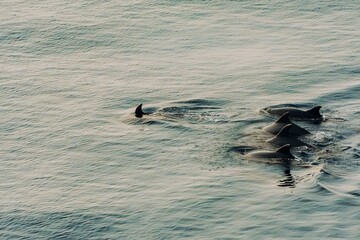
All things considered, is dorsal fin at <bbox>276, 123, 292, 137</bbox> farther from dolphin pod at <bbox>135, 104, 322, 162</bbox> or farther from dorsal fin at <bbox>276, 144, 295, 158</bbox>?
dorsal fin at <bbox>276, 144, 295, 158</bbox>

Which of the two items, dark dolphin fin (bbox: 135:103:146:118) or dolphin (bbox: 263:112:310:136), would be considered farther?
dark dolphin fin (bbox: 135:103:146:118)

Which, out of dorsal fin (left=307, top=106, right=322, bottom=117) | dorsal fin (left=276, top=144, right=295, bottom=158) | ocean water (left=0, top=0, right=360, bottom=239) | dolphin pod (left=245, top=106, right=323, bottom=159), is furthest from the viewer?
dorsal fin (left=307, top=106, right=322, bottom=117)

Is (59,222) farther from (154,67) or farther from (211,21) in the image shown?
(211,21)

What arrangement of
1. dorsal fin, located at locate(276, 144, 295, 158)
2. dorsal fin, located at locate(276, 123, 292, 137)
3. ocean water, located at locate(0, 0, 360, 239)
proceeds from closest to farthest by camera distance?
ocean water, located at locate(0, 0, 360, 239), dorsal fin, located at locate(276, 144, 295, 158), dorsal fin, located at locate(276, 123, 292, 137)

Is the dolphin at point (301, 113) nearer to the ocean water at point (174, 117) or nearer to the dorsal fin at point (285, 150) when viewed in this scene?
the ocean water at point (174, 117)

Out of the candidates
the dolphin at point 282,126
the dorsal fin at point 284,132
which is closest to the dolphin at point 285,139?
the dorsal fin at point 284,132

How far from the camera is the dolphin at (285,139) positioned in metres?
40.5

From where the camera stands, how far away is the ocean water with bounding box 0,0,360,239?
36406mm

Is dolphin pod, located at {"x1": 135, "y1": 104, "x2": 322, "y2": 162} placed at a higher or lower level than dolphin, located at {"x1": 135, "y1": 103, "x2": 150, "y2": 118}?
lower

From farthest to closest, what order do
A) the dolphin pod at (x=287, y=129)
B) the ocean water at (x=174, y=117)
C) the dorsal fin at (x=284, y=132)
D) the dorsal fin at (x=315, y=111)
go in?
the dorsal fin at (x=315, y=111)
the dorsal fin at (x=284, y=132)
the dolphin pod at (x=287, y=129)
the ocean water at (x=174, y=117)

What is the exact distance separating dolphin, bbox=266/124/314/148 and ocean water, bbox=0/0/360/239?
487 mm

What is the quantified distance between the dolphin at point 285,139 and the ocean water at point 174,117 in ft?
1.60

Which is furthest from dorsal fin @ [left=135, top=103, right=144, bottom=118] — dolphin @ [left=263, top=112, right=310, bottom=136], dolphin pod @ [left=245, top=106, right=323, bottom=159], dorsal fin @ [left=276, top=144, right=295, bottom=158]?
dorsal fin @ [left=276, top=144, right=295, bottom=158]

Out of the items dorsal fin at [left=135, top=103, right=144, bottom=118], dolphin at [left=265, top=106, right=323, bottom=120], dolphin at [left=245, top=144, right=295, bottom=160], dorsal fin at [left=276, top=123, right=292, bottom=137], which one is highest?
dorsal fin at [left=135, top=103, right=144, bottom=118]
